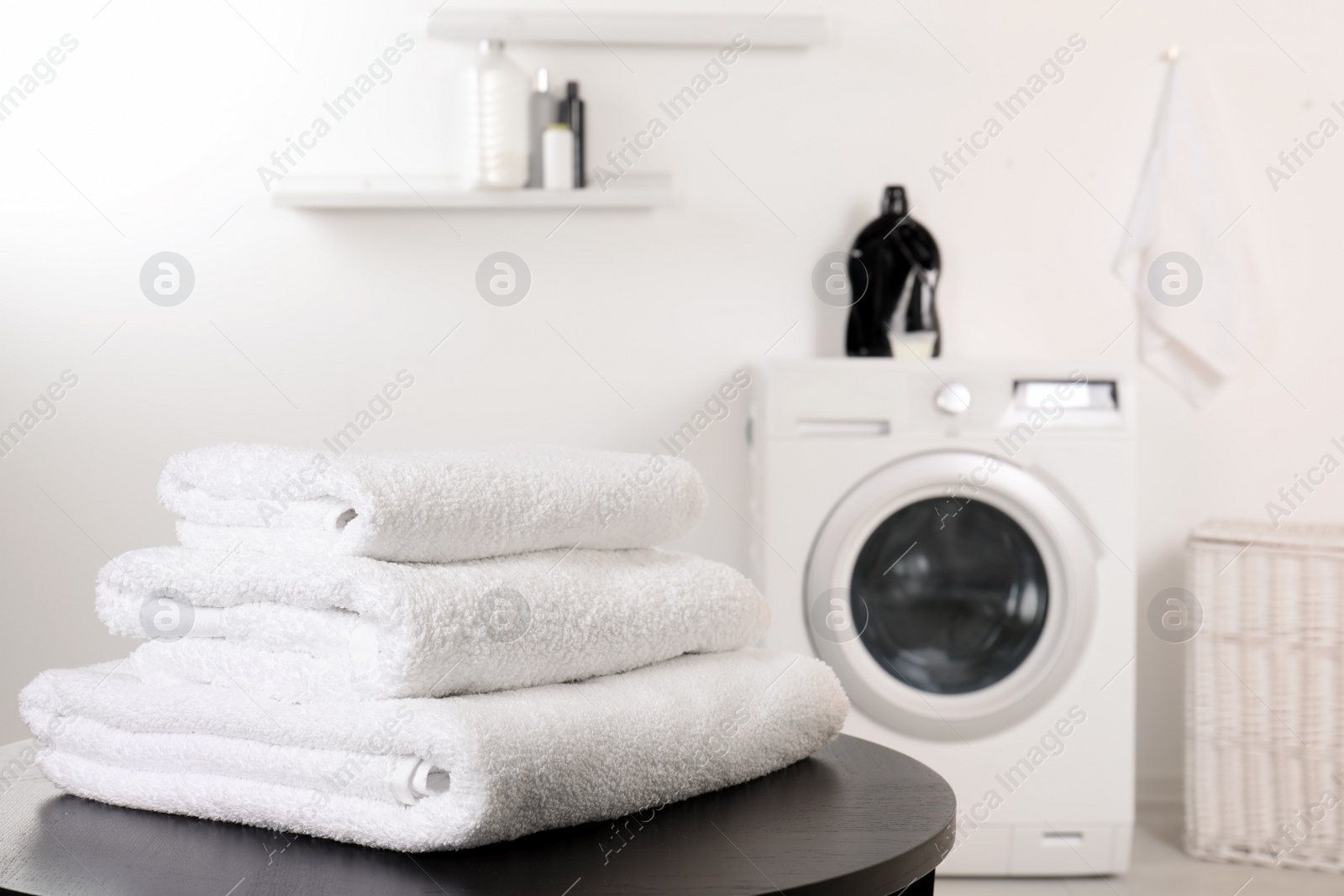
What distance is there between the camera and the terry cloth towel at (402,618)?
1.69 feet

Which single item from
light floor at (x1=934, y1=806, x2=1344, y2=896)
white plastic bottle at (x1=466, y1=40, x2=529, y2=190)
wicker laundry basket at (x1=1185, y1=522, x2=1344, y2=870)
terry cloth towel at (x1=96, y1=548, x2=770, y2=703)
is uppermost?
white plastic bottle at (x1=466, y1=40, x2=529, y2=190)

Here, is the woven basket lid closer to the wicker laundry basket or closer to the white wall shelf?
the wicker laundry basket

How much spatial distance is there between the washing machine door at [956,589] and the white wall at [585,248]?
15.4 inches

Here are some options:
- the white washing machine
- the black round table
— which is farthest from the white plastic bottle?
the black round table

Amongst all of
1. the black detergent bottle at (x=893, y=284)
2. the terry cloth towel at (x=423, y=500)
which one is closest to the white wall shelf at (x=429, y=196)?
the black detergent bottle at (x=893, y=284)

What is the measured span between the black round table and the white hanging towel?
1926 mm

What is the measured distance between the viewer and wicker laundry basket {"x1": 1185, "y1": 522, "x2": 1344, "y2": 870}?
6.30 feet

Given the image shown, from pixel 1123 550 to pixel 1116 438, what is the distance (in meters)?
0.19

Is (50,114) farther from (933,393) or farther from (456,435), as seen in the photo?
(933,393)

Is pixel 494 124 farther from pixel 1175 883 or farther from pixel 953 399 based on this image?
pixel 1175 883

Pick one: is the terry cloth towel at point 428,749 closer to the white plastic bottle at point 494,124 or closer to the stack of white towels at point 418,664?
the stack of white towels at point 418,664

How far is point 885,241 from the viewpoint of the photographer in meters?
2.15

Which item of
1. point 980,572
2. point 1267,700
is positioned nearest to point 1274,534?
→ point 1267,700

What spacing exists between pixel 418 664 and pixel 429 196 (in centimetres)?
170
